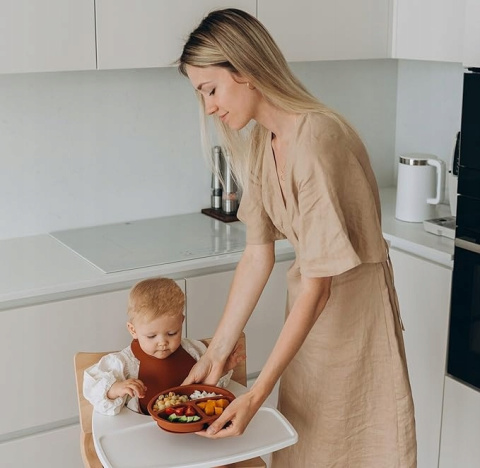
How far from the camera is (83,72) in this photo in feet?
8.95

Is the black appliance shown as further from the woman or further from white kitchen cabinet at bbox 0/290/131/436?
white kitchen cabinet at bbox 0/290/131/436

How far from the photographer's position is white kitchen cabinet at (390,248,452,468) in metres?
2.54

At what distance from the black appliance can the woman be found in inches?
21.8

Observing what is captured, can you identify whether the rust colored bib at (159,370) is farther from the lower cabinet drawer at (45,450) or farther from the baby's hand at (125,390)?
the lower cabinet drawer at (45,450)

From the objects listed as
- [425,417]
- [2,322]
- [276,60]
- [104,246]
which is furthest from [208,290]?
[276,60]

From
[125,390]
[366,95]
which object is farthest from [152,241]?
[366,95]

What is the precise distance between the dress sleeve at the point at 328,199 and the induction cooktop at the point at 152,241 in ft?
2.77

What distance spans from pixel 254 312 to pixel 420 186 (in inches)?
28.3

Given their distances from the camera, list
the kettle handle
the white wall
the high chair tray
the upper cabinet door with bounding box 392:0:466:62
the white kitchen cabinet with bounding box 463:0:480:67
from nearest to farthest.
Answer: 1. the high chair tray
2. the white kitchen cabinet with bounding box 463:0:480:67
3. the upper cabinet door with bounding box 392:0:466:62
4. the kettle handle
5. the white wall

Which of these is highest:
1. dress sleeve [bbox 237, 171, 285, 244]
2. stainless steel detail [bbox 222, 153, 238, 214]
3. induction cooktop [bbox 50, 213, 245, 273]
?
dress sleeve [bbox 237, 171, 285, 244]

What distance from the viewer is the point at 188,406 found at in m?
1.69

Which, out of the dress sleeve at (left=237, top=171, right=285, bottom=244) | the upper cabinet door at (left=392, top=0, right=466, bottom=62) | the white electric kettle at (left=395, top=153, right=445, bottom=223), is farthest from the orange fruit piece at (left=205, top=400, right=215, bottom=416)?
the upper cabinet door at (left=392, top=0, right=466, bottom=62)

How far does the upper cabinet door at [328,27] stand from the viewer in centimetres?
265

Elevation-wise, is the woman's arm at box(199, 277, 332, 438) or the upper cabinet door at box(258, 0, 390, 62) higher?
the upper cabinet door at box(258, 0, 390, 62)
